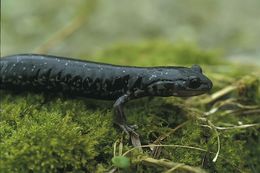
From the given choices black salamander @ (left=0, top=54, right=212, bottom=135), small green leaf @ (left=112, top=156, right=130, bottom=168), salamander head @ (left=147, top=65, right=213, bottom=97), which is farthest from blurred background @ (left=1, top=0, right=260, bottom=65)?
small green leaf @ (left=112, top=156, right=130, bottom=168)

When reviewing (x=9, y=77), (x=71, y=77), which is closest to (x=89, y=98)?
(x=71, y=77)

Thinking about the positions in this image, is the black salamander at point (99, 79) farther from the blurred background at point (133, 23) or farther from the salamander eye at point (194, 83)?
the blurred background at point (133, 23)

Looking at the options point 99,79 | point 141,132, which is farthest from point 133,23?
point 141,132

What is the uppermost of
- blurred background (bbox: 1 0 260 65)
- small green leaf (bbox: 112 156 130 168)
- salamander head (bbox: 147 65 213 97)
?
blurred background (bbox: 1 0 260 65)

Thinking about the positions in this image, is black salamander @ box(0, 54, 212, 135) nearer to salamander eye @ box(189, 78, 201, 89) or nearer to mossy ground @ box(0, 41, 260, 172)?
salamander eye @ box(189, 78, 201, 89)

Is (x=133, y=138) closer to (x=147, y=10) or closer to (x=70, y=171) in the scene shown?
(x=70, y=171)
